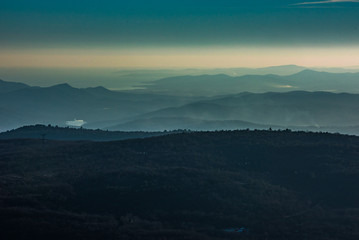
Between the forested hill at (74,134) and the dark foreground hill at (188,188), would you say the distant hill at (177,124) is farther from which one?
the dark foreground hill at (188,188)

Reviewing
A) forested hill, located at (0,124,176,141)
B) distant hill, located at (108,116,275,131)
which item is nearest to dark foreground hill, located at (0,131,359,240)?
forested hill, located at (0,124,176,141)

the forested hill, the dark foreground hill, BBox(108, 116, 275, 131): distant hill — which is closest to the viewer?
the dark foreground hill

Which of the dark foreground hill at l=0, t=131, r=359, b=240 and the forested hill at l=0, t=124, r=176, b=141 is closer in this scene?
the dark foreground hill at l=0, t=131, r=359, b=240

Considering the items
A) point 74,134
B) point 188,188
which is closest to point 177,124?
point 74,134

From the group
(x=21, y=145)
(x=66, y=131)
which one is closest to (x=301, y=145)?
(x=21, y=145)

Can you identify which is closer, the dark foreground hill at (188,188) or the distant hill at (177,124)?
the dark foreground hill at (188,188)

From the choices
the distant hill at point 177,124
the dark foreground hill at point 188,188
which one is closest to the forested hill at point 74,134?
the dark foreground hill at point 188,188

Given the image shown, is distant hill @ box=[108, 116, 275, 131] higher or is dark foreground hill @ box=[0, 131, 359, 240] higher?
distant hill @ box=[108, 116, 275, 131]

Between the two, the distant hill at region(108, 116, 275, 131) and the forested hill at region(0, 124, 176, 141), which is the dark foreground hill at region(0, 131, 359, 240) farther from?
the distant hill at region(108, 116, 275, 131)
